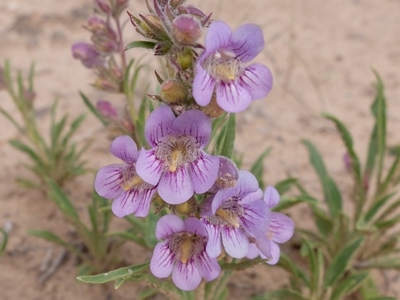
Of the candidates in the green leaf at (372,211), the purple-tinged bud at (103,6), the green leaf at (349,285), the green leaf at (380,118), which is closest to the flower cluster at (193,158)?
the purple-tinged bud at (103,6)

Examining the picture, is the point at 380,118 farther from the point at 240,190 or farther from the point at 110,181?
the point at 110,181

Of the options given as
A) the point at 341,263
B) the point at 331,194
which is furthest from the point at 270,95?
the point at 341,263

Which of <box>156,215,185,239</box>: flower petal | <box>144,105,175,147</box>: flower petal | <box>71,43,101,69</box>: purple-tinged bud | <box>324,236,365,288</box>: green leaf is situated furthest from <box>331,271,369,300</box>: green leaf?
<box>71,43,101,69</box>: purple-tinged bud

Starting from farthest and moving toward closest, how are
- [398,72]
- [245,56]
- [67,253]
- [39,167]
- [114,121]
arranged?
[398,72]
[39,167]
[67,253]
[114,121]
[245,56]

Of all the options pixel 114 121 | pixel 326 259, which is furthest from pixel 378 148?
pixel 114 121

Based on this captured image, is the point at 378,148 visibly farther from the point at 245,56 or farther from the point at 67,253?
the point at 67,253

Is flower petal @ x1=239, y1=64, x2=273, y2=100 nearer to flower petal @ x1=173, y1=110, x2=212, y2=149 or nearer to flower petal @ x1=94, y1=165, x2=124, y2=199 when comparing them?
flower petal @ x1=173, y1=110, x2=212, y2=149
